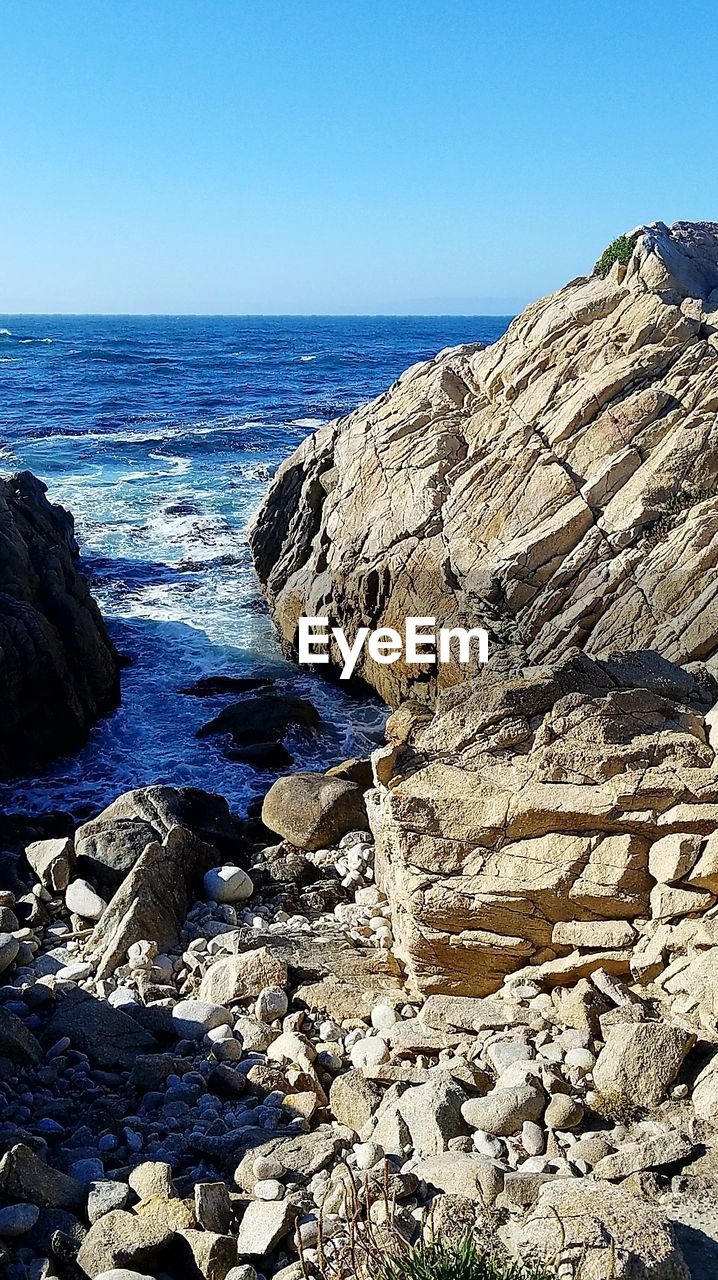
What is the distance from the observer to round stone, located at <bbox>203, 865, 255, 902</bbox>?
39.3ft

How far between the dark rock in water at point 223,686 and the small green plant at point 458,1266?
54.8ft

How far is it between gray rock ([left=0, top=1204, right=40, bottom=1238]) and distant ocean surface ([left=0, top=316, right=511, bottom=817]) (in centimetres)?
1028

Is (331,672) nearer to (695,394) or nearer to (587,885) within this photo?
(695,394)

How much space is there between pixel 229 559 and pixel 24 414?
30819 mm

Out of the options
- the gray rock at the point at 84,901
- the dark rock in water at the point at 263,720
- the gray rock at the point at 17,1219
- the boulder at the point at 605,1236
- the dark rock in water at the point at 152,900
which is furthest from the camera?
the dark rock in water at the point at 263,720

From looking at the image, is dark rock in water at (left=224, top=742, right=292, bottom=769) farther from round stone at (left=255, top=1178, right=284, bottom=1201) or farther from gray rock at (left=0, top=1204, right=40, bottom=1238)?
gray rock at (left=0, top=1204, right=40, bottom=1238)

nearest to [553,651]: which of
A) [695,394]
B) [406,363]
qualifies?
[695,394]

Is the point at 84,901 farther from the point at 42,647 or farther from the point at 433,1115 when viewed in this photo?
the point at 42,647

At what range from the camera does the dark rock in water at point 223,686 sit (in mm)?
21094

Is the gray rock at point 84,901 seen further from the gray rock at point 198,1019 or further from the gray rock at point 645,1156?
the gray rock at point 645,1156

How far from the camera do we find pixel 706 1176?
5711 millimetres

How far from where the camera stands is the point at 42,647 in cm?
1783

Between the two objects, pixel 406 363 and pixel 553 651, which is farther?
pixel 406 363

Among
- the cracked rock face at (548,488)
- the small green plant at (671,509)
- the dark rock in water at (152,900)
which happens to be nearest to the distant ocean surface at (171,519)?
the cracked rock face at (548,488)
